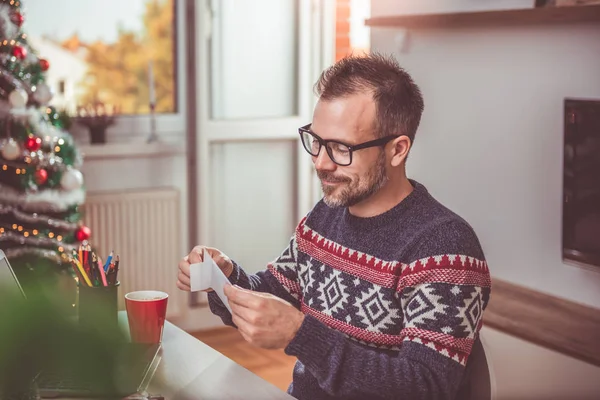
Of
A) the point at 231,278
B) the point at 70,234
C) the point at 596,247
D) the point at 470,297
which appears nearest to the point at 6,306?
the point at 231,278

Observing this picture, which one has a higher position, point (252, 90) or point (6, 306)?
point (252, 90)

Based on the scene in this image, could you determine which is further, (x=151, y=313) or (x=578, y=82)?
(x=578, y=82)

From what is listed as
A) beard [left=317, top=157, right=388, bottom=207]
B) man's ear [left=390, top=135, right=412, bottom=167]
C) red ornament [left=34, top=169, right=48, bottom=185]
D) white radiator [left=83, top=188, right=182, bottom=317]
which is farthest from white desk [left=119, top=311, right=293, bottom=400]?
white radiator [left=83, top=188, right=182, bottom=317]

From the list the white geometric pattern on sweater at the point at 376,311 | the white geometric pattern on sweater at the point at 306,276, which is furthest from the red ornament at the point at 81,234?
the white geometric pattern on sweater at the point at 376,311

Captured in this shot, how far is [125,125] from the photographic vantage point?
3965 mm

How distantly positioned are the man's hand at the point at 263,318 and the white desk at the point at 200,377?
0.08 meters

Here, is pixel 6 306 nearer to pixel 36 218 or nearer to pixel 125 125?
pixel 36 218

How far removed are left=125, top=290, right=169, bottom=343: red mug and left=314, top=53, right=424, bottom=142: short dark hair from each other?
505 mm

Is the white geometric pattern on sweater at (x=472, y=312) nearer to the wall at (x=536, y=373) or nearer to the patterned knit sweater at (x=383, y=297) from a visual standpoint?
the patterned knit sweater at (x=383, y=297)

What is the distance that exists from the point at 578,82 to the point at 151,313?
5.25 feet

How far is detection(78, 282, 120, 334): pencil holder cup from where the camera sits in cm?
154

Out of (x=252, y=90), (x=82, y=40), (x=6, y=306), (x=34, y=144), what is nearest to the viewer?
(x=6, y=306)

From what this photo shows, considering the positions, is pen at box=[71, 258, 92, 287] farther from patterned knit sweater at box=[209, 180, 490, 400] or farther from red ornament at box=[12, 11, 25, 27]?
red ornament at box=[12, 11, 25, 27]

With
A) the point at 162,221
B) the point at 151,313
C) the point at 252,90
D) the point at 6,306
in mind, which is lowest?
the point at 162,221
